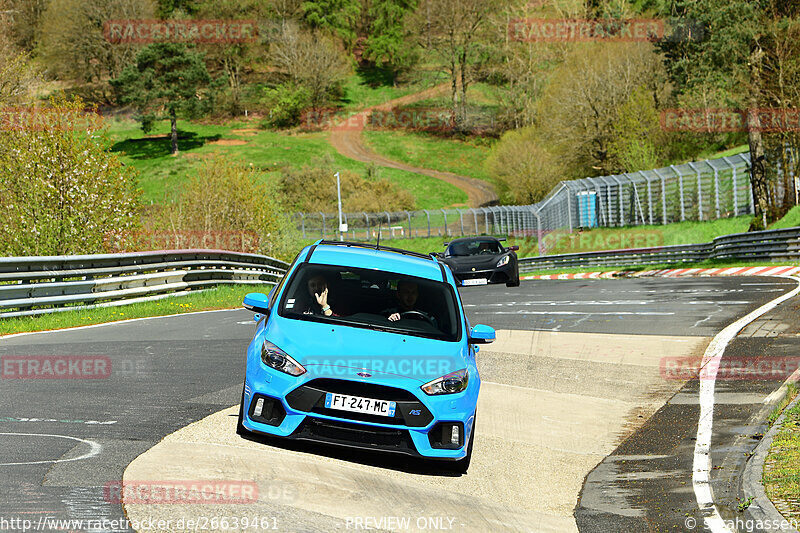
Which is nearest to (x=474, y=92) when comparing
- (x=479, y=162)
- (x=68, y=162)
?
(x=479, y=162)

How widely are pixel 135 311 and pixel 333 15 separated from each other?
391 ft

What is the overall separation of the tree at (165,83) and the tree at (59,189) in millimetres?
77244

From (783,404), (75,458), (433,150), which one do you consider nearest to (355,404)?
(75,458)

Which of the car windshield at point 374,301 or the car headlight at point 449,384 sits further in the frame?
the car windshield at point 374,301

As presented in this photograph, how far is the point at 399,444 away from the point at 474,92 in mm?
116954

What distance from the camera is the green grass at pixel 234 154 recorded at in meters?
93.4

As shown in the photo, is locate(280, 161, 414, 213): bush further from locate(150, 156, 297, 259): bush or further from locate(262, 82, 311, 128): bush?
locate(150, 156, 297, 259): bush

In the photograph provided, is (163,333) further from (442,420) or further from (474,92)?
(474,92)

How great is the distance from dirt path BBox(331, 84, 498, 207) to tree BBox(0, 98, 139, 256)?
6627 centimetres

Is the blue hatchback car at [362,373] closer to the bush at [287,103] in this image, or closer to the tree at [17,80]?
the tree at [17,80]

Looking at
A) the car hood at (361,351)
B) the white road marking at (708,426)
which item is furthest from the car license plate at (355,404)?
the white road marking at (708,426)

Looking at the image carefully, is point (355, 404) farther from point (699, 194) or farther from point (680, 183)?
point (680, 183)

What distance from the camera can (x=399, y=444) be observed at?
683 cm

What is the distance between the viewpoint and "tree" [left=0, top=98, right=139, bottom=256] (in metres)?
22.4
